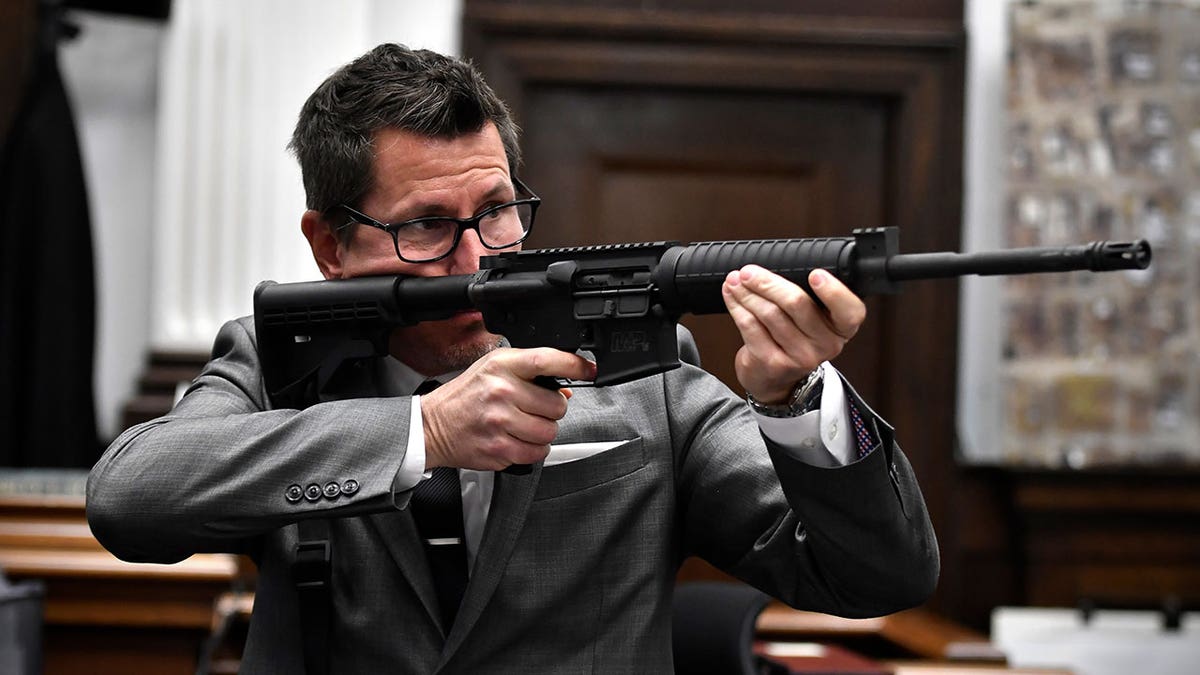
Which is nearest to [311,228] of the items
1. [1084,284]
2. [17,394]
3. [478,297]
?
[478,297]

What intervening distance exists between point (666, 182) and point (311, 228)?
2.25 metres

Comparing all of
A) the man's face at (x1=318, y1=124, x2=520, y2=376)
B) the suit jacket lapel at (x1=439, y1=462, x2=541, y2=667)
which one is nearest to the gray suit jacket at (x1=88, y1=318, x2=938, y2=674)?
the suit jacket lapel at (x1=439, y1=462, x2=541, y2=667)

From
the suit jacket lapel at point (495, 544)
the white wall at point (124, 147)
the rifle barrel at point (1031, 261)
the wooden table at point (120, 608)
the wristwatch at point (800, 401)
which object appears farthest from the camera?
the white wall at point (124, 147)

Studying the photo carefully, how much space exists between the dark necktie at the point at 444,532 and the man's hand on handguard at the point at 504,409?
16cm

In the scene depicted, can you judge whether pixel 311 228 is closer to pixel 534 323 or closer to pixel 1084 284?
pixel 534 323

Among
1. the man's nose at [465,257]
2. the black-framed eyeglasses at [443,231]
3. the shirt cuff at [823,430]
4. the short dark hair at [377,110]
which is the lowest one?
the shirt cuff at [823,430]

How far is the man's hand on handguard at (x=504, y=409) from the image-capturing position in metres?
1.27

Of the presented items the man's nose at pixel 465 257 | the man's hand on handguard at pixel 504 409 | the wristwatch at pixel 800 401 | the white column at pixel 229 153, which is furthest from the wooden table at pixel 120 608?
the wristwatch at pixel 800 401

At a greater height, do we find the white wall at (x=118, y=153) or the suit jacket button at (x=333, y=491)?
the white wall at (x=118, y=153)

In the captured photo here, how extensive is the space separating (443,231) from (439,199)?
0.12 feet

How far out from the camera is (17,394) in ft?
10.6

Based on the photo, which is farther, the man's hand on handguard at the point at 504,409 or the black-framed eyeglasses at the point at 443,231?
the black-framed eyeglasses at the point at 443,231

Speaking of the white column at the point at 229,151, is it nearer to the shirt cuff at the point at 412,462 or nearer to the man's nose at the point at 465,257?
the man's nose at the point at 465,257

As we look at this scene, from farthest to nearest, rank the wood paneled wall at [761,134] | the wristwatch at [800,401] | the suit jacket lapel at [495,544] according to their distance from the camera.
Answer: the wood paneled wall at [761,134]
the suit jacket lapel at [495,544]
the wristwatch at [800,401]
